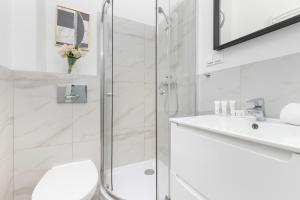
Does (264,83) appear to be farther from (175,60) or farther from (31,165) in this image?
(31,165)

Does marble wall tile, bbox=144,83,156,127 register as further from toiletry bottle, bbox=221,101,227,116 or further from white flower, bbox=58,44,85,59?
toiletry bottle, bbox=221,101,227,116

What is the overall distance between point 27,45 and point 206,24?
4.88ft

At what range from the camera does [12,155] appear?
120 cm

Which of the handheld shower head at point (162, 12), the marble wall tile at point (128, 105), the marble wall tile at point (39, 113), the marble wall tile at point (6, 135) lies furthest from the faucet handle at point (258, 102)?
the marble wall tile at point (6, 135)

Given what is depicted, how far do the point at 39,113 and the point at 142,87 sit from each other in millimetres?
1013

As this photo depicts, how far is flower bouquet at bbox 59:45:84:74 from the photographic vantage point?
4.33 ft

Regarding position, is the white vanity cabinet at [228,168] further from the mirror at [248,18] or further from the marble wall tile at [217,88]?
the mirror at [248,18]

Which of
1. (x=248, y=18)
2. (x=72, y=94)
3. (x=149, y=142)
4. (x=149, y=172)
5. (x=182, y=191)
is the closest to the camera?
(x=182, y=191)

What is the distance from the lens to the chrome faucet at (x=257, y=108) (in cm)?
84

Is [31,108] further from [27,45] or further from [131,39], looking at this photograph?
[131,39]

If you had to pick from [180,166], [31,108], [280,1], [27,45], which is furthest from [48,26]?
[280,1]

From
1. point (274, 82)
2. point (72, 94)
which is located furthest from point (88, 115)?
point (274, 82)

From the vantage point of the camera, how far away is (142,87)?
1825mm

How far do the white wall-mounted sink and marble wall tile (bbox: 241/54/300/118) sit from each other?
0.11 m
